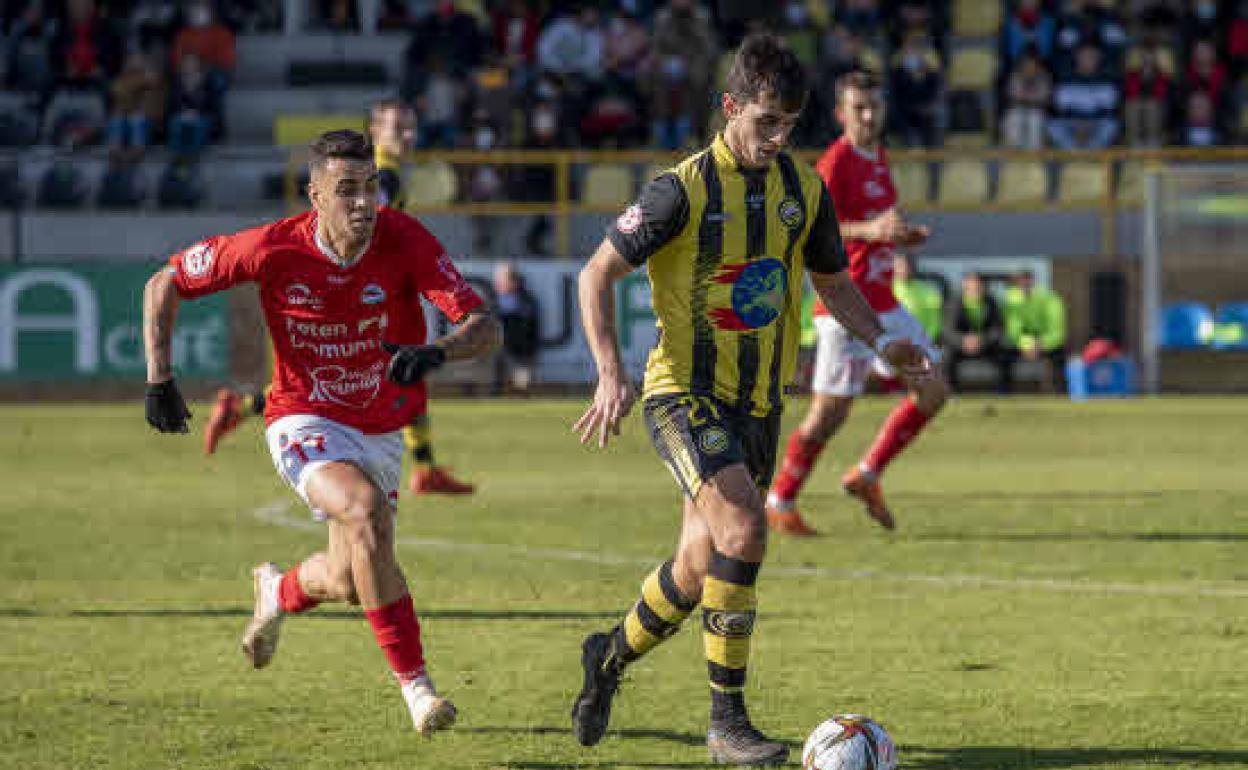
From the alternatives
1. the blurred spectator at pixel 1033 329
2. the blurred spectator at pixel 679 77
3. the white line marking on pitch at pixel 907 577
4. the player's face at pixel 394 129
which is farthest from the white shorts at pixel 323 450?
the blurred spectator at pixel 679 77

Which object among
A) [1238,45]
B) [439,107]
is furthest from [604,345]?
[1238,45]

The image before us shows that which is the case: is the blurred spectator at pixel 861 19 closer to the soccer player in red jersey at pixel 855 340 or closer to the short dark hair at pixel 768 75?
the soccer player in red jersey at pixel 855 340

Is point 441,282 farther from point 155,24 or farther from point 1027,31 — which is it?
point 155,24

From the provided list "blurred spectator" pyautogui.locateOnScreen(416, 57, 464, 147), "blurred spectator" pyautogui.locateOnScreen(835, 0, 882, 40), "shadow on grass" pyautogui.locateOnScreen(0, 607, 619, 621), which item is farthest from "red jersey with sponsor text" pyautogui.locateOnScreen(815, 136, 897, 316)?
"blurred spectator" pyautogui.locateOnScreen(835, 0, 882, 40)

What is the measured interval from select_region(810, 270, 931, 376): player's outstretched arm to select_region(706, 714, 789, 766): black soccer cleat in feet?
4.46

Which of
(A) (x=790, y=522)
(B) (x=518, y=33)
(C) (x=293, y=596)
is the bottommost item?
(A) (x=790, y=522)

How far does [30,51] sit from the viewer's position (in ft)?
90.6

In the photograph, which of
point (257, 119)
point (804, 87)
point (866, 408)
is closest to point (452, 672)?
point (804, 87)

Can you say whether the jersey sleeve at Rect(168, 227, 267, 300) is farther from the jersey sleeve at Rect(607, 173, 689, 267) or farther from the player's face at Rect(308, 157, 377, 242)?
the jersey sleeve at Rect(607, 173, 689, 267)

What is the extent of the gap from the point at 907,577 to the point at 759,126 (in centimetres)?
420

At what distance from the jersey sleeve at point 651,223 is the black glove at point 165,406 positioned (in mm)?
1465

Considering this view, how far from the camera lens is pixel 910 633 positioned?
27.6 feet

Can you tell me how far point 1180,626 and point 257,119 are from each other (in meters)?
21.1

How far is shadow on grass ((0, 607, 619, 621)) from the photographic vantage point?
9.05 metres
